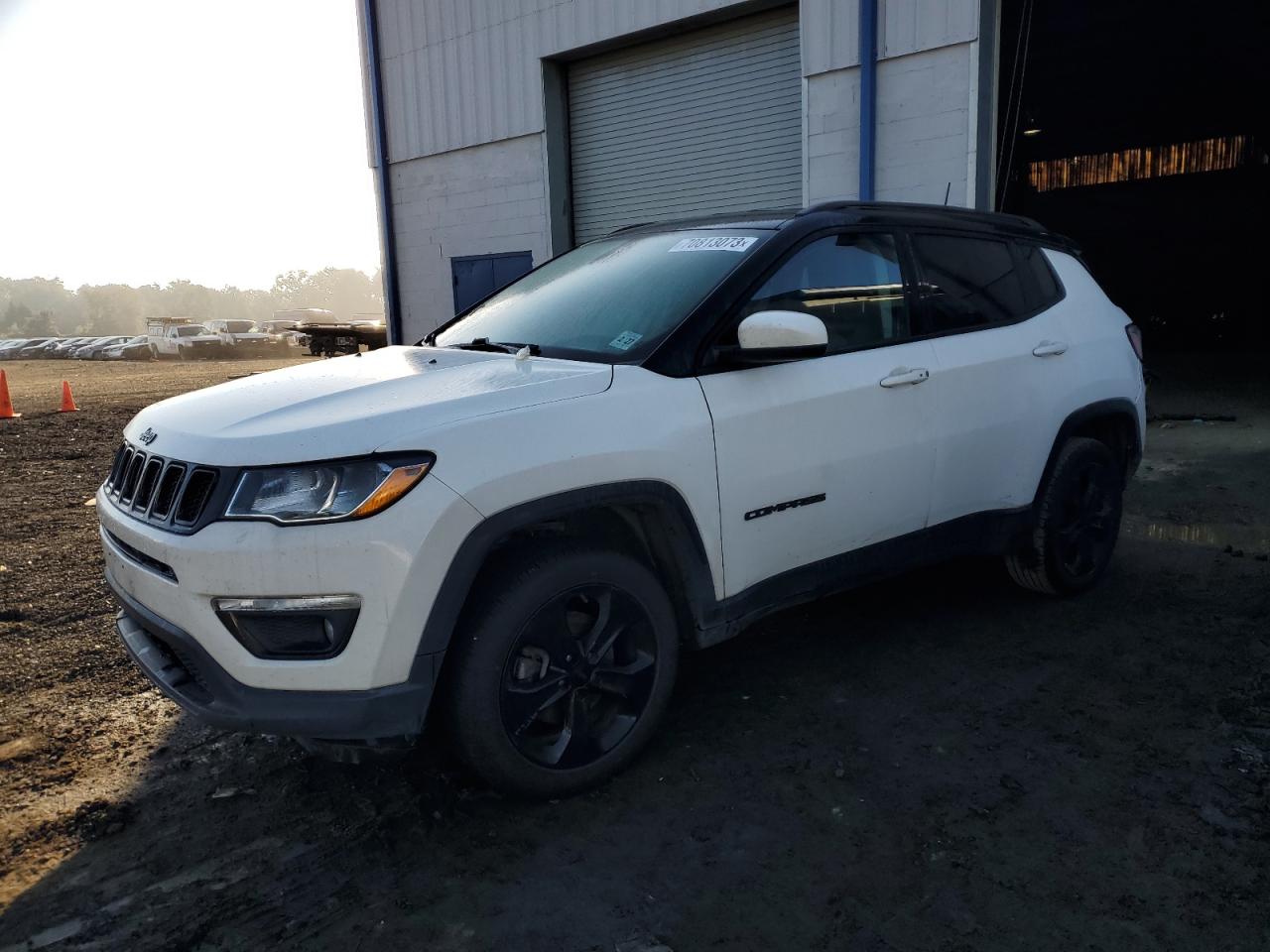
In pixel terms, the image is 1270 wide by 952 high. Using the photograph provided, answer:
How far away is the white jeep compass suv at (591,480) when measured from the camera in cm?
238

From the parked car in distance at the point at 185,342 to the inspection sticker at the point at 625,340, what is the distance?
3268 centimetres

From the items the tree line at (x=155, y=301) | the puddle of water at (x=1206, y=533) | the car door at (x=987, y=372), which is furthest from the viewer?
the tree line at (x=155, y=301)

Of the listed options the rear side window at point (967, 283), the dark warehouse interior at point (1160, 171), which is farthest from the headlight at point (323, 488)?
the dark warehouse interior at point (1160, 171)

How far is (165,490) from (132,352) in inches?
1386

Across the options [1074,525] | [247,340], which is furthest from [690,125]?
[247,340]

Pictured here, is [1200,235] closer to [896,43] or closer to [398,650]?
[896,43]

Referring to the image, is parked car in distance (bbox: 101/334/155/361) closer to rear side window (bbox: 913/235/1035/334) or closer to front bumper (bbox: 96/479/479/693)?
rear side window (bbox: 913/235/1035/334)

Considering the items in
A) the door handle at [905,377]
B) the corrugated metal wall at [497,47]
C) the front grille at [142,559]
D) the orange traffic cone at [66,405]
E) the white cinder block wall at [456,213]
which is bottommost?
the orange traffic cone at [66,405]

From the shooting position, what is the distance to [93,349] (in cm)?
3459

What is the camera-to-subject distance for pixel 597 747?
285 cm

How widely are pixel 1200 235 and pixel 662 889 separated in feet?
83.4

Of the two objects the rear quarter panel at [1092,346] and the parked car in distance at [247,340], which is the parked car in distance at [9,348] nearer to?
the parked car in distance at [247,340]

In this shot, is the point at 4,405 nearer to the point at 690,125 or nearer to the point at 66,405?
the point at 66,405

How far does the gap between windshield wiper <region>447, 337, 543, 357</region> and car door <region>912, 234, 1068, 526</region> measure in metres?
1.51
